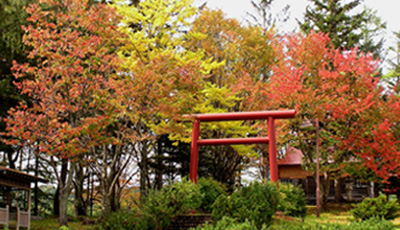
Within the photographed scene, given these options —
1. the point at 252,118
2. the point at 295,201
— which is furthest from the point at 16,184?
the point at 295,201

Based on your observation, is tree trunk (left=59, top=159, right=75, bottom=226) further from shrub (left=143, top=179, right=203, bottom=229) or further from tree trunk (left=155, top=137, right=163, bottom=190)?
tree trunk (left=155, top=137, right=163, bottom=190)

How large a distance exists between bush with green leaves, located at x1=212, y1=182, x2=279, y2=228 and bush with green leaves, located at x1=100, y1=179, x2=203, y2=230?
1259mm

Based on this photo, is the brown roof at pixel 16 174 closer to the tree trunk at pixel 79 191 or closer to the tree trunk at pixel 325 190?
the tree trunk at pixel 79 191

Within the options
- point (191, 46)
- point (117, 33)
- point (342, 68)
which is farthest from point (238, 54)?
point (117, 33)

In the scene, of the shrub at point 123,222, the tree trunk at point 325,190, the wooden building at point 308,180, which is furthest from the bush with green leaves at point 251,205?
the wooden building at point 308,180

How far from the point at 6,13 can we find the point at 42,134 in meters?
9.16

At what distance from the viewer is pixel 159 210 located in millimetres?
11750

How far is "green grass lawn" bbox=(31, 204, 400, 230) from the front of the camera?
15.7 m

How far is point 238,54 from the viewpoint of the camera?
73.3ft

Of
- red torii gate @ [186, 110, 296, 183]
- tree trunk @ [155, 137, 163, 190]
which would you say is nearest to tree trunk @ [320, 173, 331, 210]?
red torii gate @ [186, 110, 296, 183]

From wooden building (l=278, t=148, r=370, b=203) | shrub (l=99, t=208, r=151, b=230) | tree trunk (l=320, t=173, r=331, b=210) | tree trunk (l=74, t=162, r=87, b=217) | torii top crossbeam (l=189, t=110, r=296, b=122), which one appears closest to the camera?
shrub (l=99, t=208, r=151, b=230)

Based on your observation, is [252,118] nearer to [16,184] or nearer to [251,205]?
[251,205]

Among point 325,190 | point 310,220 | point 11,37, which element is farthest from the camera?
point 325,190

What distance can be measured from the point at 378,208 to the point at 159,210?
346 inches
